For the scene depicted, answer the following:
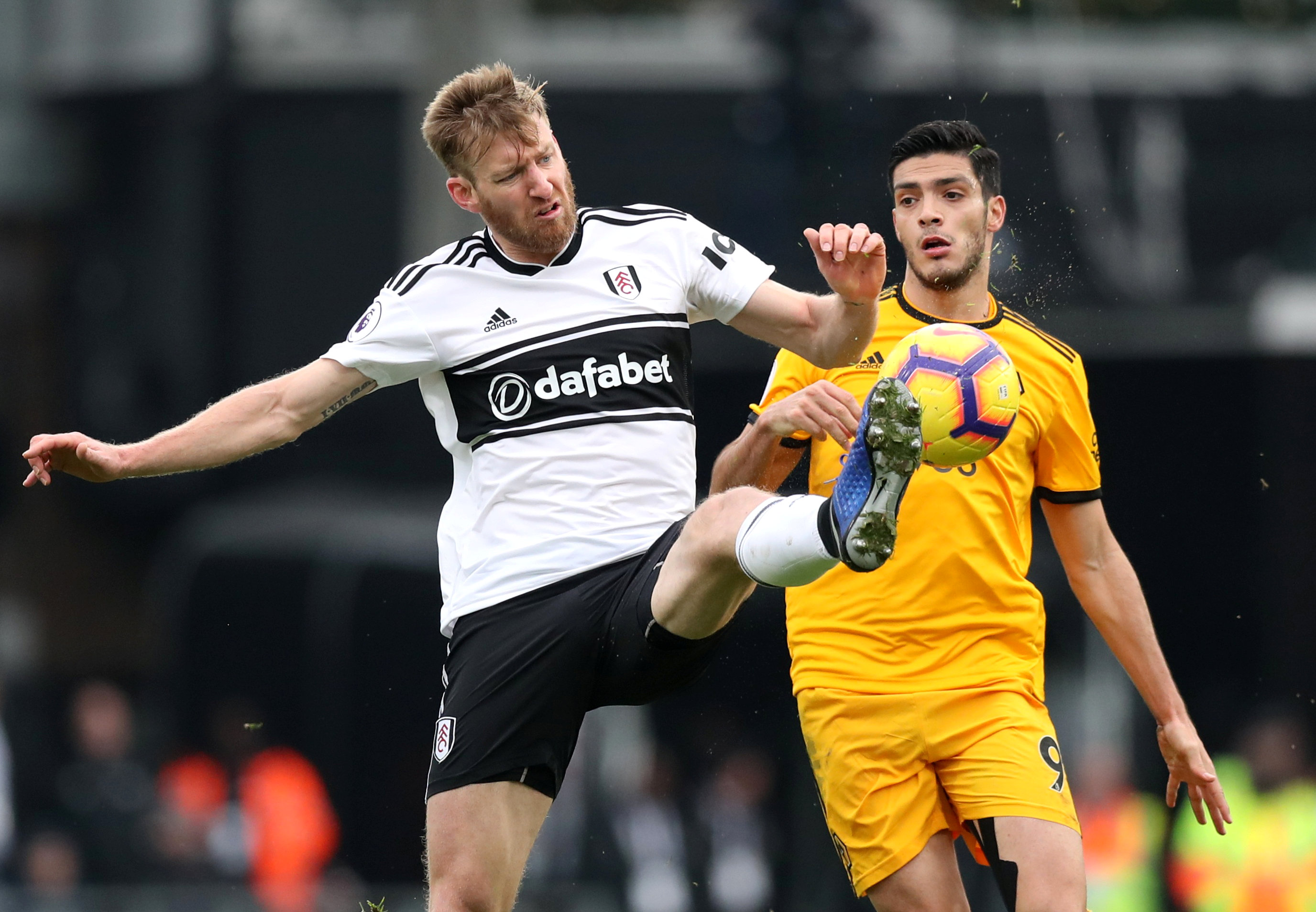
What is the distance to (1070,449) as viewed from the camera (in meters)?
5.96

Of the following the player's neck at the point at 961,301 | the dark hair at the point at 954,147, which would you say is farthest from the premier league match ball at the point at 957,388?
the dark hair at the point at 954,147

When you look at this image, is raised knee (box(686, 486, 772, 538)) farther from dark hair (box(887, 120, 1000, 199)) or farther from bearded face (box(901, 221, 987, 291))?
dark hair (box(887, 120, 1000, 199))

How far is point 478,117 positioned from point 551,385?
853mm

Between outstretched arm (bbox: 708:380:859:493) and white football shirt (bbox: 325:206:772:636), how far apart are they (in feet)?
0.45

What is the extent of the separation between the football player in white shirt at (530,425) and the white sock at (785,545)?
1.82 ft

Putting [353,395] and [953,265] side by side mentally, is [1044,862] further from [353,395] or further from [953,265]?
[353,395]

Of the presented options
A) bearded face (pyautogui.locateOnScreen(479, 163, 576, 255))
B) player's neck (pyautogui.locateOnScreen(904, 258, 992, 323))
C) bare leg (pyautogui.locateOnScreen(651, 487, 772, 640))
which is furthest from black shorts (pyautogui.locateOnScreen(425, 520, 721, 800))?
player's neck (pyautogui.locateOnScreen(904, 258, 992, 323))

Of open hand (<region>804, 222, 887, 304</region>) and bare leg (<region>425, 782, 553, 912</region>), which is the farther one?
bare leg (<region>425, 782, 553, 912</region>)

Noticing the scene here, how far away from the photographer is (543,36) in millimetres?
24906

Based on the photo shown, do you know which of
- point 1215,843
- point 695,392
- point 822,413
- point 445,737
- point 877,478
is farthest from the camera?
point 1215,843

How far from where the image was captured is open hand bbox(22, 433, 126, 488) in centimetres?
545

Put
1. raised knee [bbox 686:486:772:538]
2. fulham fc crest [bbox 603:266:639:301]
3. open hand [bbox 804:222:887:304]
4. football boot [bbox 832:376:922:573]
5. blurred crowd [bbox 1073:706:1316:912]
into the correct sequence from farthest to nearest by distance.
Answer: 1. blurred crowd [bbox 1073:706:1316:912]
2. fulham fc crest [bbox 603:266:639:301]
3. open hand [bbox 804:222:887:304]
4. raised knee [bbox 686:486:772:538]
5. football boot [bbox 832:376:922:573]

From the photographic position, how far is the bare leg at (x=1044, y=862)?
5461 mm

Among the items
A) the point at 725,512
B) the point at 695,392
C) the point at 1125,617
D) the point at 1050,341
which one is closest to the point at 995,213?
the point at 1050,341
